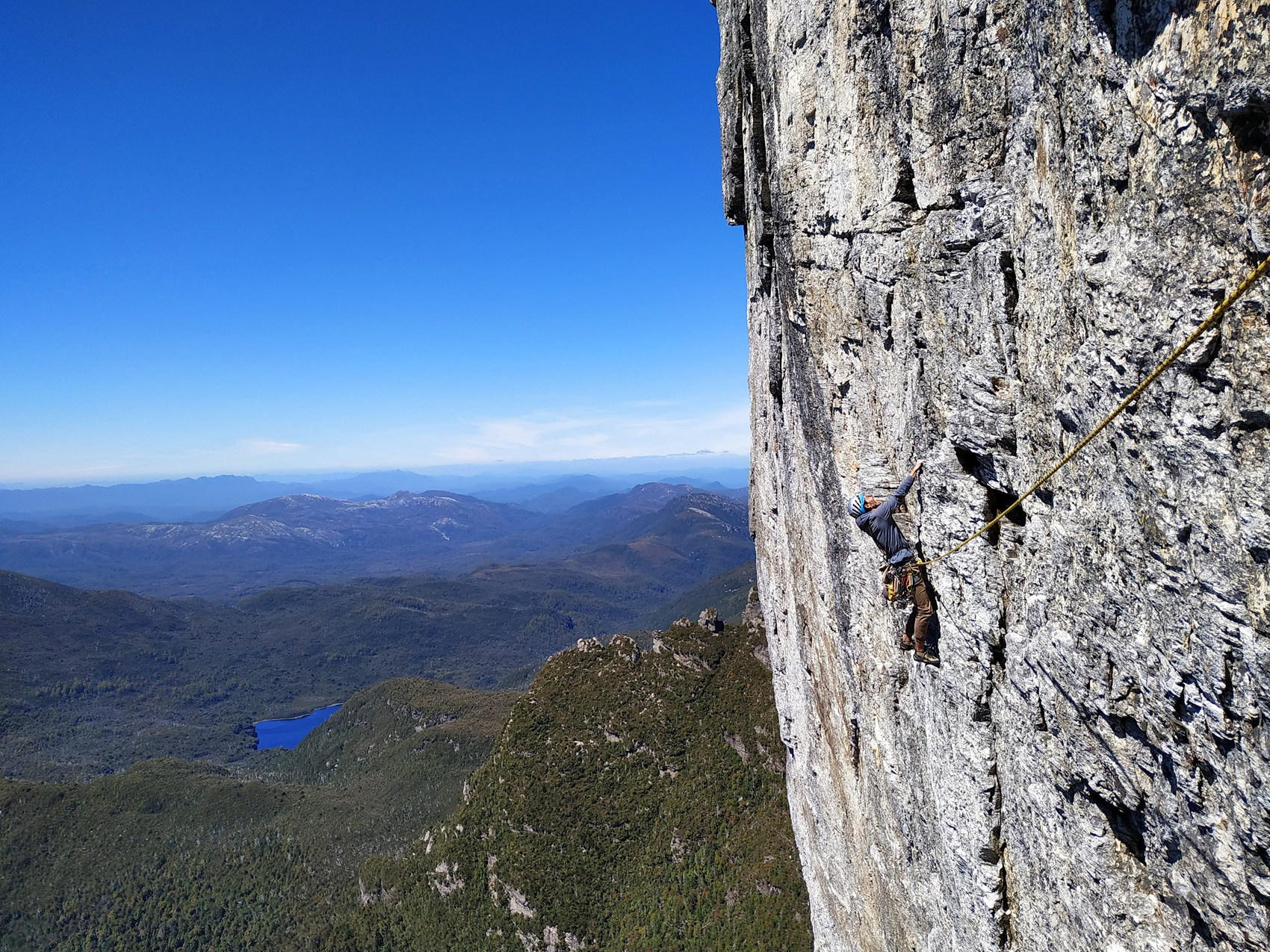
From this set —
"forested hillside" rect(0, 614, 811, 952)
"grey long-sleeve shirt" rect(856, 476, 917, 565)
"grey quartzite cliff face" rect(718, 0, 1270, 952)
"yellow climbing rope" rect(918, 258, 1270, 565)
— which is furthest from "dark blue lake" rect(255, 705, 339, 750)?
"yellow climbing rope" rect(918, 258, 1270, 565)

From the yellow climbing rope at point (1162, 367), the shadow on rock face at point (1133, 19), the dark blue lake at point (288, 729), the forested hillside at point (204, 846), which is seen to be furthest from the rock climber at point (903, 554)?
the dark blue lake at point (288, 729)

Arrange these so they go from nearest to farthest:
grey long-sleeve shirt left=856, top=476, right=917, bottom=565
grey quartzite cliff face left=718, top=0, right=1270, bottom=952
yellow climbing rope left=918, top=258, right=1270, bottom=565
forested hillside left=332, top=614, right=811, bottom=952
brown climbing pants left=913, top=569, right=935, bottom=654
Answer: yellow climbing rope left=918, top=258, right=1270, bottom=565 → grey quartzite cliff face left=718, top=0, right=1270, bottom=952 → brown climbing pants left=913, top=569, right=935, bottom=654 → grey long-sleeve shirt left=856, top=476, right=917, bottom=565 → forested hillside left=332, top=614, right=811, bottom=952

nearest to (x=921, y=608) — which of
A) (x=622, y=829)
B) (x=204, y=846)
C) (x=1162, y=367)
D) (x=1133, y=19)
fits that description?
(x=1162, y=367)

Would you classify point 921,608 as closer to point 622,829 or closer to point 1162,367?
point 1162,367

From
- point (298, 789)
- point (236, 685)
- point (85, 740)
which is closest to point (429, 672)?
point (236, 685)

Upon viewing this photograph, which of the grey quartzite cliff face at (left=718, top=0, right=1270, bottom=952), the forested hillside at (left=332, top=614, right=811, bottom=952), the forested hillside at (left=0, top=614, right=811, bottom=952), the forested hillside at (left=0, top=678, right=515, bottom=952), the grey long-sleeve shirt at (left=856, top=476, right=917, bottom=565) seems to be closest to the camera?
→ the grey quartzite cliff face at (left=718, top=0, right=1270, bottom=952)

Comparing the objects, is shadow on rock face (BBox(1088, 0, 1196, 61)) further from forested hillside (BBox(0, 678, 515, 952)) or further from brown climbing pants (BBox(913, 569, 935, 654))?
forested hillside (BBox(0, 678, 515, 952))

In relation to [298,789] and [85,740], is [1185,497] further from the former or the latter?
[85,740]
